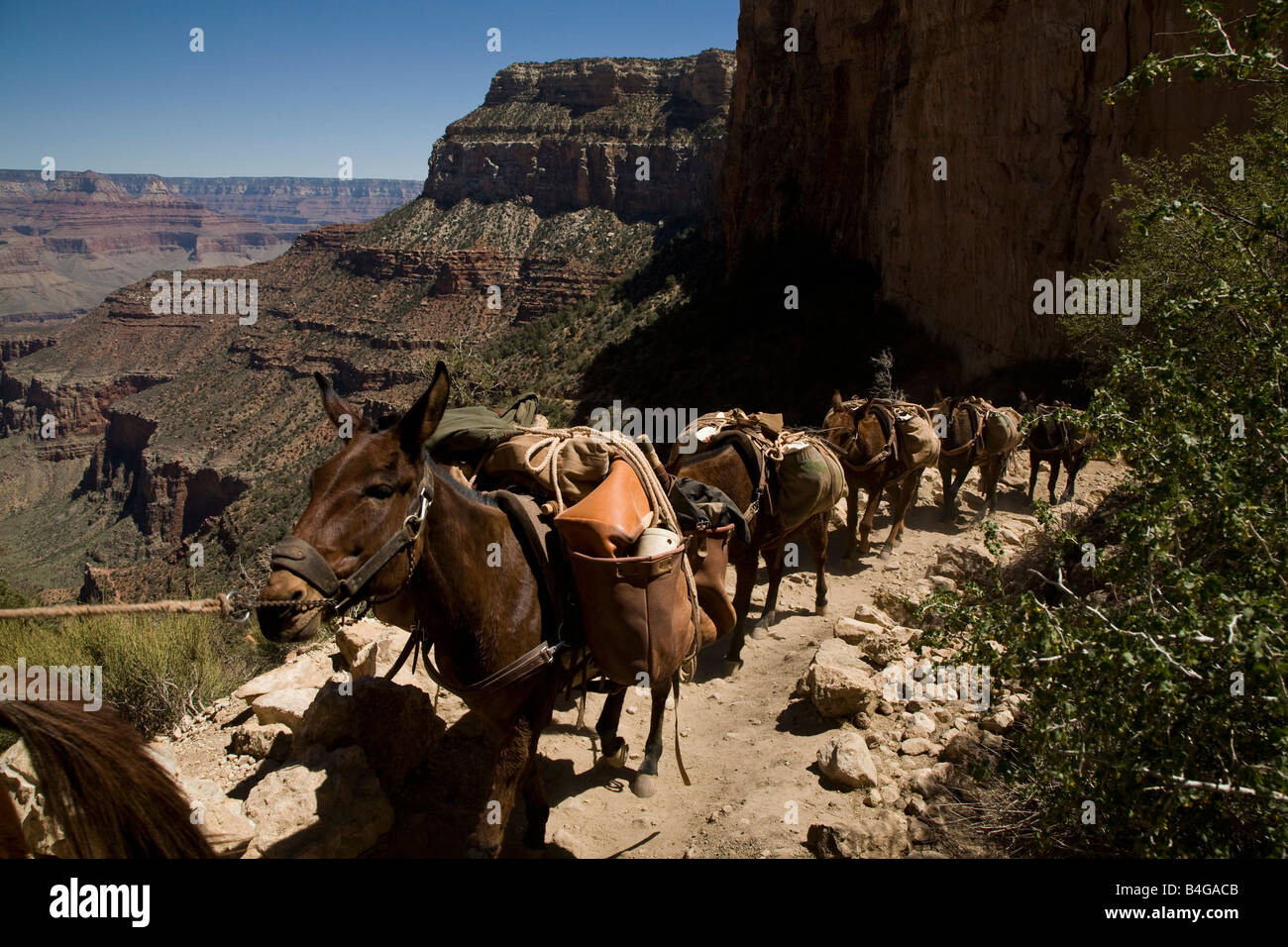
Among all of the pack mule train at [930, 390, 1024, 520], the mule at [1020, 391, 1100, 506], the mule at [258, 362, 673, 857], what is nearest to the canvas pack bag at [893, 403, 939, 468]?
the pack mule train at [930, 390, 1024, 520]

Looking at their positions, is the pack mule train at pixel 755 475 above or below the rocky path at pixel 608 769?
above

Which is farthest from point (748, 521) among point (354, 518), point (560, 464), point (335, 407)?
point (354, 518)

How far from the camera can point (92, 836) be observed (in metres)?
2.26

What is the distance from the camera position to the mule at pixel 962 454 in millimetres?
11453

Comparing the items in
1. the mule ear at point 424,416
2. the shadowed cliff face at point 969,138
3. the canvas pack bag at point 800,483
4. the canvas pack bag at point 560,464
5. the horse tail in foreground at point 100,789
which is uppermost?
the shadowed cliff face at point 969,138

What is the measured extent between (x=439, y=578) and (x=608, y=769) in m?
2.73

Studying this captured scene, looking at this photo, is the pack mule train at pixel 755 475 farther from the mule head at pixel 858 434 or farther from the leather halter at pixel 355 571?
the leather halter at pixel 355 571

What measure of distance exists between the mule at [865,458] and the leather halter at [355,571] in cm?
708

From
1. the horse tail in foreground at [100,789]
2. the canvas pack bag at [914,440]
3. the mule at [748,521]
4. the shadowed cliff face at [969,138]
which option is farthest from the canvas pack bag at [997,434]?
the horse tail in foreground at [100,789]

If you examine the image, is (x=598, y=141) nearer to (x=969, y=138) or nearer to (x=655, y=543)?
(x=969, y=138)

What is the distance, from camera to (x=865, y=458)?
9539 millimetres

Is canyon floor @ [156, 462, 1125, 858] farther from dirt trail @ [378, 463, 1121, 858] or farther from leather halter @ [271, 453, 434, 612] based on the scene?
leather halter @ [271, 453, 434, 612]

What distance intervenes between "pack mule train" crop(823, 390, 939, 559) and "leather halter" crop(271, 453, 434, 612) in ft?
23.4
